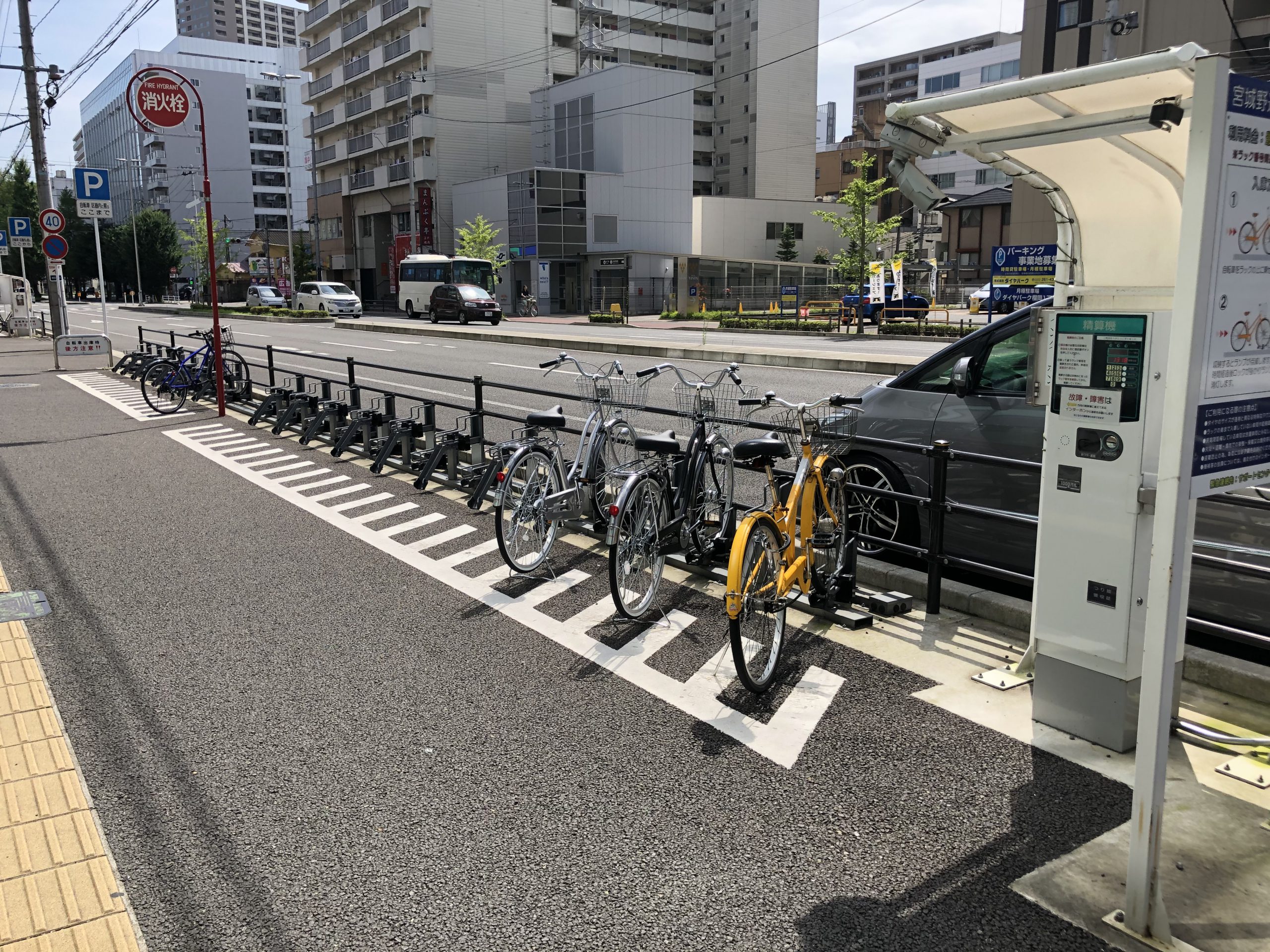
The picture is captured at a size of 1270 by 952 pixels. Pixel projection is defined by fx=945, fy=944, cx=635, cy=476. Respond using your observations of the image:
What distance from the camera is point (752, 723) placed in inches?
169

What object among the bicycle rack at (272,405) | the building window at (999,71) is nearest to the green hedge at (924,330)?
the bicycle rack at (272,405)

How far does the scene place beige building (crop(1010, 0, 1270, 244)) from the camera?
3644 centimetres

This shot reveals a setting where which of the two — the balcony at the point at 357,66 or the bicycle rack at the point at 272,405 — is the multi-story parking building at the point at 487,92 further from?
the bicycle rack at the point at 272,405

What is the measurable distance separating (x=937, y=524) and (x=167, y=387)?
14.0 m

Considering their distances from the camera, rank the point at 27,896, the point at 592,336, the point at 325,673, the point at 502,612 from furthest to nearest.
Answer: the point at 592,336 < the point at 502,612 < the point at 325,673 < the point at 27,896

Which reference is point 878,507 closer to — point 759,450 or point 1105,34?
point 759,450

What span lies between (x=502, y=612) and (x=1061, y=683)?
10.4 ft

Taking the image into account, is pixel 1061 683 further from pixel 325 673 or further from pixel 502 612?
pixel 325 673

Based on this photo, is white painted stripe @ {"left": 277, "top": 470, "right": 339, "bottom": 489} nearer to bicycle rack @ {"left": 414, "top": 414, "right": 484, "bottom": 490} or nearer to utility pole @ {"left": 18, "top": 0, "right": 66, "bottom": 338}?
bicycle rack @ {"left": 414, "top": 414, "right": 484, "bottom": 490}

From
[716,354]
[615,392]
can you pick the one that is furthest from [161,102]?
[716,354]

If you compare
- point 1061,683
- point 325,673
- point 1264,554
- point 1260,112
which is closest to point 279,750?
point 325,673

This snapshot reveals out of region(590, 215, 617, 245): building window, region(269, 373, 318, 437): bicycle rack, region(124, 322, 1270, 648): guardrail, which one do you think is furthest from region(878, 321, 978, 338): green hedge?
region(590, 215, 617, 245): building window

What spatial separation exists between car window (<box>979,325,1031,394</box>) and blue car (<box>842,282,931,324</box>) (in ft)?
87.4

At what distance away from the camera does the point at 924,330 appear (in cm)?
3103
